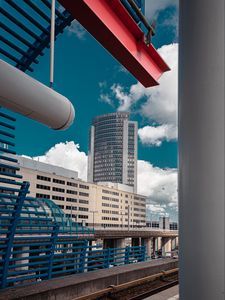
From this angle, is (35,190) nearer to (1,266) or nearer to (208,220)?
(1,266)

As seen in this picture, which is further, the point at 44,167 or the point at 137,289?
the point at 44,167

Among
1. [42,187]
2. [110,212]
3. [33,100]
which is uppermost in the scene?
[33,100]

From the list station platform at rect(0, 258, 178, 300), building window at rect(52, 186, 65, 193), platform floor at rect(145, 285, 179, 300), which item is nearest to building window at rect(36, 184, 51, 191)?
building window at rect(52, 186, 65, 193)

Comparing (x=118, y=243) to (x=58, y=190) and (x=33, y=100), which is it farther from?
(x=33, y=100)

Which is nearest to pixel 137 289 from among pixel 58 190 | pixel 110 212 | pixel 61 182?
pixel 58 190

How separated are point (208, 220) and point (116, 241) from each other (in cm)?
7807

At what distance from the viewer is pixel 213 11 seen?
0.88 metres

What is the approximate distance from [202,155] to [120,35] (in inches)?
223

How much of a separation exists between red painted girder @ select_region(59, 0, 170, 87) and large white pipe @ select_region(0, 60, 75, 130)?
1978mm

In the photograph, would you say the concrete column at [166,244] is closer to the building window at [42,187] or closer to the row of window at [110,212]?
the row of window at [110,212]

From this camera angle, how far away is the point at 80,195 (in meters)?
121

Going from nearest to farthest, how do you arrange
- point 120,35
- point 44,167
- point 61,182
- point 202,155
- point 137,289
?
1. point 202,155
2. point 120,35
3. point 137,289
4. point 61,182
5. point 44,167

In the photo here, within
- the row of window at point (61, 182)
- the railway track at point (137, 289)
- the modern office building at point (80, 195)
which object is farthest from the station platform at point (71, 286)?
the row of window at point (61, 182)

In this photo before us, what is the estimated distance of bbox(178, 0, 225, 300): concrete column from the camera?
0.81m
